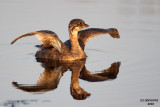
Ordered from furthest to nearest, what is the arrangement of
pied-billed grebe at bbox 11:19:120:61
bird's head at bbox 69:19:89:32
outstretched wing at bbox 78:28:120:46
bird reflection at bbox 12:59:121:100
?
outstretched wing at bbox 78:28:120:46, bird's head at bbox 69:19:89:32, pied-billed grebe at bbox 11:19:120:61, bird reflection at bbox 12:59:121:100

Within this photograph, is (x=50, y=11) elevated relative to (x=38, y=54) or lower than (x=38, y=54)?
elevated

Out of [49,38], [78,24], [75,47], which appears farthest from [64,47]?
[78,24]

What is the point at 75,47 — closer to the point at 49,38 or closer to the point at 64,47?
the point at 64,47

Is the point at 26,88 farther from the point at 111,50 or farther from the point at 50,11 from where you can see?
the point at 50,11

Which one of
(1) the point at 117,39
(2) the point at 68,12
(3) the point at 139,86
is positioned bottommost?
(3) the point at 139,86

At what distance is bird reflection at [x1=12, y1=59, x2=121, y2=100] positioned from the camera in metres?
11.5

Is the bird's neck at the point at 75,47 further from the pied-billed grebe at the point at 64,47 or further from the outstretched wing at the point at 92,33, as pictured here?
the outstretched wing at the point at 92,33

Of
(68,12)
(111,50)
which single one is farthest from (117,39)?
(68,12)

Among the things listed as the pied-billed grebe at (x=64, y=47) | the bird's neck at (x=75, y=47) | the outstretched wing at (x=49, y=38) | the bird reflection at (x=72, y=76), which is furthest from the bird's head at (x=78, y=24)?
the bird reflection at (x=72, y=76)

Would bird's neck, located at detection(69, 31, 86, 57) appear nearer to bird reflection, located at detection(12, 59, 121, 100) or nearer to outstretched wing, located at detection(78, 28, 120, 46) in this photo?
bird reflection, located at detection(12, 59, 121, 100)

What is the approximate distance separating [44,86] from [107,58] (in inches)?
154

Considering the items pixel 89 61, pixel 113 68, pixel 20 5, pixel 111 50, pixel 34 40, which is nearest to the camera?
pixel 113 68

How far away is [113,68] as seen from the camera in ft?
45.8

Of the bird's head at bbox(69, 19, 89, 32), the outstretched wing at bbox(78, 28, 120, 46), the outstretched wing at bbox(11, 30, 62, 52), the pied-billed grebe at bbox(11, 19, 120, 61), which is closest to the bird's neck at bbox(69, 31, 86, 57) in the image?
the pied-billed grebe at bbox(11, 19, 120, 61)
